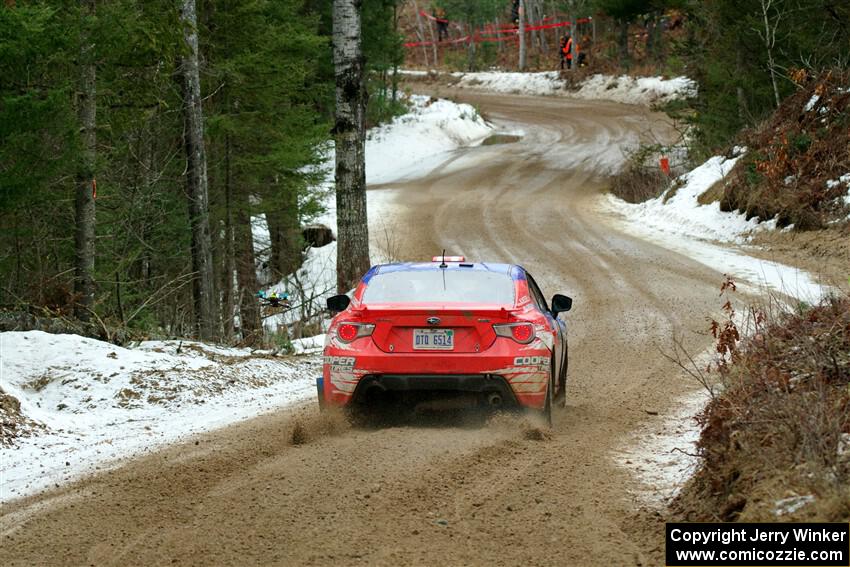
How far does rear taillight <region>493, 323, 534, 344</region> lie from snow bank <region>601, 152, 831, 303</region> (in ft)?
36.1

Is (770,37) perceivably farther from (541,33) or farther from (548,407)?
(541,33)

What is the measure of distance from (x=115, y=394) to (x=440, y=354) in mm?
3802

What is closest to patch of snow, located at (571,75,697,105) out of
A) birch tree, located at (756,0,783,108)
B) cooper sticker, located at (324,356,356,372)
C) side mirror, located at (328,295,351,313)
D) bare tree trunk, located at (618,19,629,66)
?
bare tree trunk, located at (618,19,629,66)

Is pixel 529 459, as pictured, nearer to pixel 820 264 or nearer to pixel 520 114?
pixel 820 264

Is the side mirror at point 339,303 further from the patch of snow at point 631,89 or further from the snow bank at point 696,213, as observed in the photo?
the patch of snow at point 631,89

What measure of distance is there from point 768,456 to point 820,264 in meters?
14.0

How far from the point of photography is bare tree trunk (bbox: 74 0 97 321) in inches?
490

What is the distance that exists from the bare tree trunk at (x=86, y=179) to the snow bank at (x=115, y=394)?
4.38 feet

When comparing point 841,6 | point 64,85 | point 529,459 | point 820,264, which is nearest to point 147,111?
point 64,85

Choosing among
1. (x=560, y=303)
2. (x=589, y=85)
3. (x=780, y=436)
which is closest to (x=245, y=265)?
(x=560, y=303)

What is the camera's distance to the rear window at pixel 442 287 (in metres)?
9.12

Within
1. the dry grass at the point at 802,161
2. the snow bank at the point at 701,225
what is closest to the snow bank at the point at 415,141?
the snow bank at the point at 701,225

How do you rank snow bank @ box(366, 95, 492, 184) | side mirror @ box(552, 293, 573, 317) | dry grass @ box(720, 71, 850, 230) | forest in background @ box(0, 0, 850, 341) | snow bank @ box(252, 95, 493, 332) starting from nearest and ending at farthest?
side mirror @ box(552, 293, 573, 317), forest in background @ box(0, 0, 850, 341), dry grass @ box(720, 71, 850, 230), snow bank @ box(252, 95, 493, 332), snow bank @ box(366, 95, 492, 184)

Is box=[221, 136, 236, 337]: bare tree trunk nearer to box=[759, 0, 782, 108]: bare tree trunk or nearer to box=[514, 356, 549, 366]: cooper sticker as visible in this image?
box=[759, 0, 782, 108]: bare tree trunk
